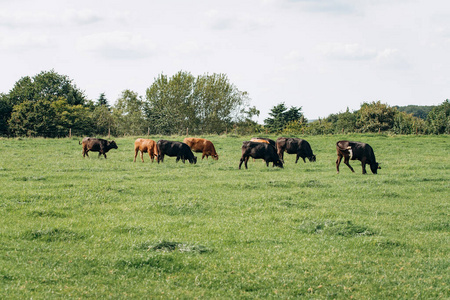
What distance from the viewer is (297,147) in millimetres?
27953

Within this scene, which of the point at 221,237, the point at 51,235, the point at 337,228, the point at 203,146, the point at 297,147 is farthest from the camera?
the point at 203,146

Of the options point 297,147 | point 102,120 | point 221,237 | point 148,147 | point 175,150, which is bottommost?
point 221,237

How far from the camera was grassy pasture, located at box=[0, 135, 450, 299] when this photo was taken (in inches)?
270

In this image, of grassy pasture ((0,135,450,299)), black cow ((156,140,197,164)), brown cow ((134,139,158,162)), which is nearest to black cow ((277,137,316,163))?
black cow ((156,140,197,164))

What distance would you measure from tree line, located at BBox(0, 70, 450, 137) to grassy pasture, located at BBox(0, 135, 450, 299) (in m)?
54.0

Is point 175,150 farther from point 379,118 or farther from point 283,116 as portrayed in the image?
point 283,116

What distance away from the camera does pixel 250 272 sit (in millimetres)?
7398

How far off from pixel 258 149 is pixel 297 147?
5.20 metres

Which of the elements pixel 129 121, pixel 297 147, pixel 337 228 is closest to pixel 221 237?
pixel 337 228

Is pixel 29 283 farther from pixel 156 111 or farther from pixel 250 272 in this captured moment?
pixel 156 111

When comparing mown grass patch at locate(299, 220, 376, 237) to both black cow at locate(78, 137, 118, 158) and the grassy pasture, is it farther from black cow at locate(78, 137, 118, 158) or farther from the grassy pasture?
black cow at locate(78, 137, 118, 158)

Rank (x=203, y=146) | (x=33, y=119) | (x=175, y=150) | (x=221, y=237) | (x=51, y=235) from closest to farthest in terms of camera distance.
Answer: (x=51, y=235) < (x=221, y=237) < (x=175, y=150) < (x=203, y=146) < (x=33, y=119)

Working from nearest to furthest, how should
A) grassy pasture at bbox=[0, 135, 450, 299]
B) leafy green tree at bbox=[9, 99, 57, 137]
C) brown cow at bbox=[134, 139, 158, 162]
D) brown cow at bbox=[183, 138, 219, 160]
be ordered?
1. grassy pasture at bbox=[0, 135, 450, 299]
2. brown cow at bbox=[134, 139, 158, 162]
3. brown cow at bbox=[183, 138, 219, 160]
4. leafy green tree at bbox=[9, 99, 57, 137]

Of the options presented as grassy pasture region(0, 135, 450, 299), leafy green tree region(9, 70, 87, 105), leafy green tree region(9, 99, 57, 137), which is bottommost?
grassy pasture region(0, 135, 450, 299)
